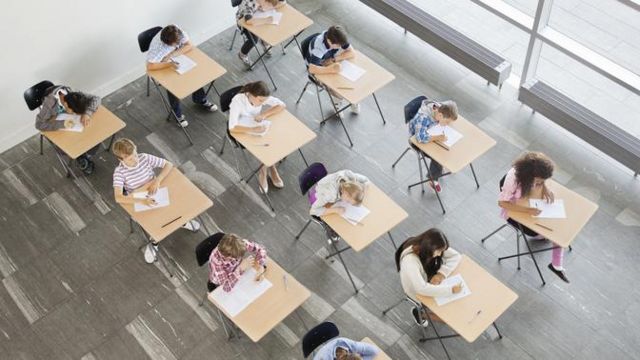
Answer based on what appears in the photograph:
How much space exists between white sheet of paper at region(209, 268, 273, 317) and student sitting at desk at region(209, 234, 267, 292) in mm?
34

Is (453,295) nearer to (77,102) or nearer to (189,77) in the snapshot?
(189,77)

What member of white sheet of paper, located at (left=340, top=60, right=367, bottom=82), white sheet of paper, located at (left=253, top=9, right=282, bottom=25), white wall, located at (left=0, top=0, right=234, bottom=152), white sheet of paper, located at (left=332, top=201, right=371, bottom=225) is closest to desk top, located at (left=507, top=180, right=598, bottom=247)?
white sheet of paper, located at (left=332, top=201, right=371, bottom=225)

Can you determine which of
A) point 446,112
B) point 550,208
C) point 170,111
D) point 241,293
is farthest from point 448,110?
point 170,111

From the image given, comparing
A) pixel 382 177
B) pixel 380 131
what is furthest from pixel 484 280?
pixel 380 131

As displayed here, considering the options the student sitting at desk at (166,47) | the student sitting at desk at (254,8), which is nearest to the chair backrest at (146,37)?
the student sitting at desk at (166,47)

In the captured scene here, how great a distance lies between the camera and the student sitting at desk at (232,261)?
5.54 m

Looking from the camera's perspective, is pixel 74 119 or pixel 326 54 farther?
pixel 326 54

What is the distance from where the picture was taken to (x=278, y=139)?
6.74 metres

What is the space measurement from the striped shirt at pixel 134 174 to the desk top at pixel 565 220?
3153mm

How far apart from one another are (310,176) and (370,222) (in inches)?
27.8

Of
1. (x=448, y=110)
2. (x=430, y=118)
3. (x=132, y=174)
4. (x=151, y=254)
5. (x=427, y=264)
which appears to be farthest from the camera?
(x=151, y=254)

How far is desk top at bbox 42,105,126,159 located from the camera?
6828mm

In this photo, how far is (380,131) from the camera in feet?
25.8

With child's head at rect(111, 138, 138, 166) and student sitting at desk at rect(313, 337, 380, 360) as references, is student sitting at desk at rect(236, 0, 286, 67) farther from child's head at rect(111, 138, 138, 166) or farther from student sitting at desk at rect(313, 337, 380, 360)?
student sitting at desk at rect(313, 337, 380, 360)
